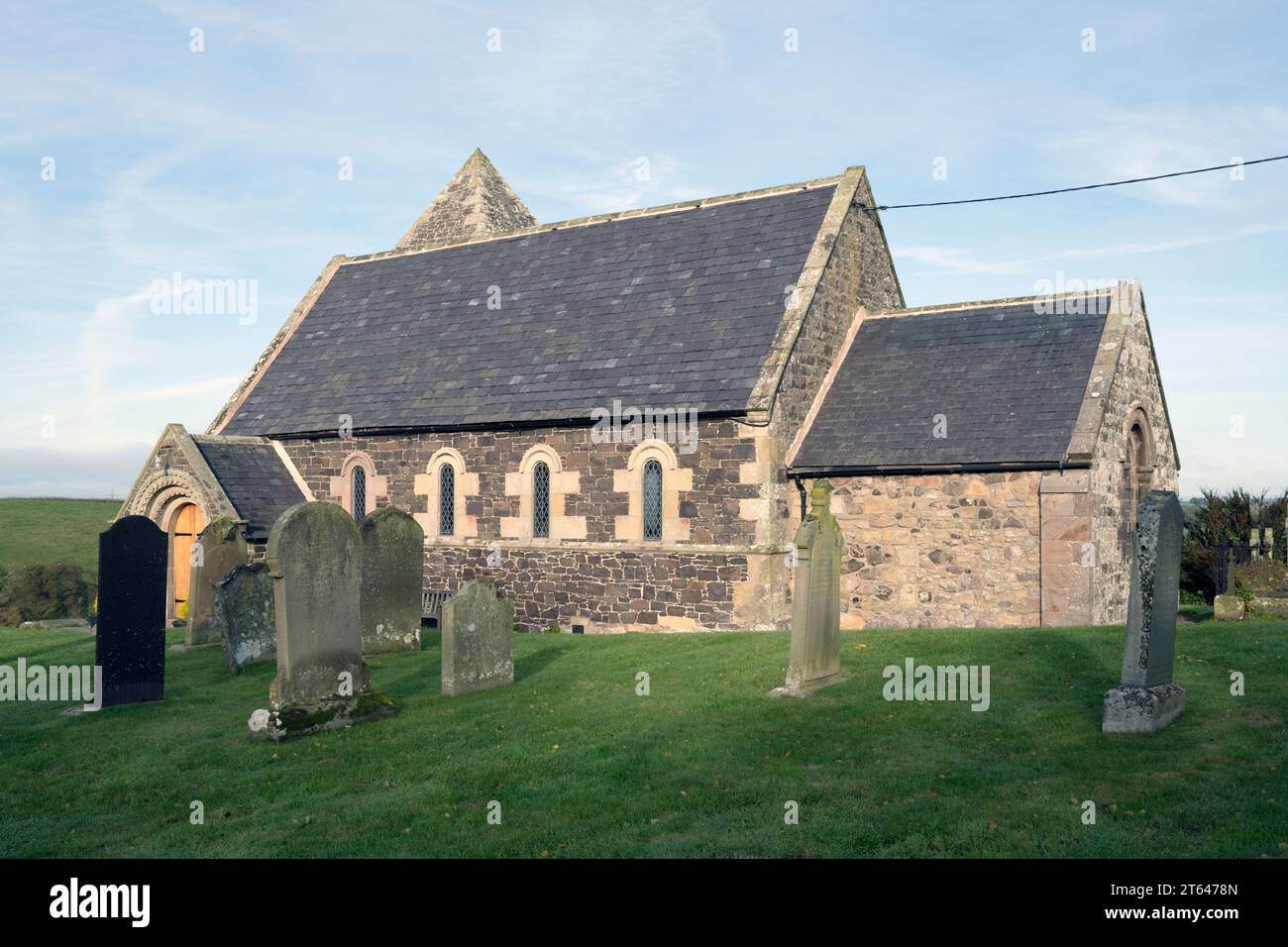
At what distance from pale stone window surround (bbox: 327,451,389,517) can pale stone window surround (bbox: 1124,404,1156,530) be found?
15420 millimetres

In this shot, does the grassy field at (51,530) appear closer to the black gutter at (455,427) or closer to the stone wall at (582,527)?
the black gutter at (455,427)

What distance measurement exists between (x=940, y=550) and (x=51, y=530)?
2309 inches

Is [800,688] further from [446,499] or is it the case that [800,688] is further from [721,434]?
[446,499]

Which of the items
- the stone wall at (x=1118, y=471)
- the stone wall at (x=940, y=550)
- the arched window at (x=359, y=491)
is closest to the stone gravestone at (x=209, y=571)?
the arched window at (x=359, y=491)

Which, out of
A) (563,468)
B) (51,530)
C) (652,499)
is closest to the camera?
(652,499)

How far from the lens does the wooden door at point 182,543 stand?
2292 cm

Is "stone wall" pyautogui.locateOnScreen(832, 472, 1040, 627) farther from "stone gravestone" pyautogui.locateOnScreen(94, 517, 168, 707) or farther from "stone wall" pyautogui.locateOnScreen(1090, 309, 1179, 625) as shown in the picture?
"stone gravestone" pyautogui.locateOnScreen(94, 517, 168, 707)

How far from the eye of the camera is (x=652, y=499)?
808 inches

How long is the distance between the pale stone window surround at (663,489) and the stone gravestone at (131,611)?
8.94 m

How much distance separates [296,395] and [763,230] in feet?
39.5

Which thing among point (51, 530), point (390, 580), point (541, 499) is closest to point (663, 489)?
point (541, 499)
